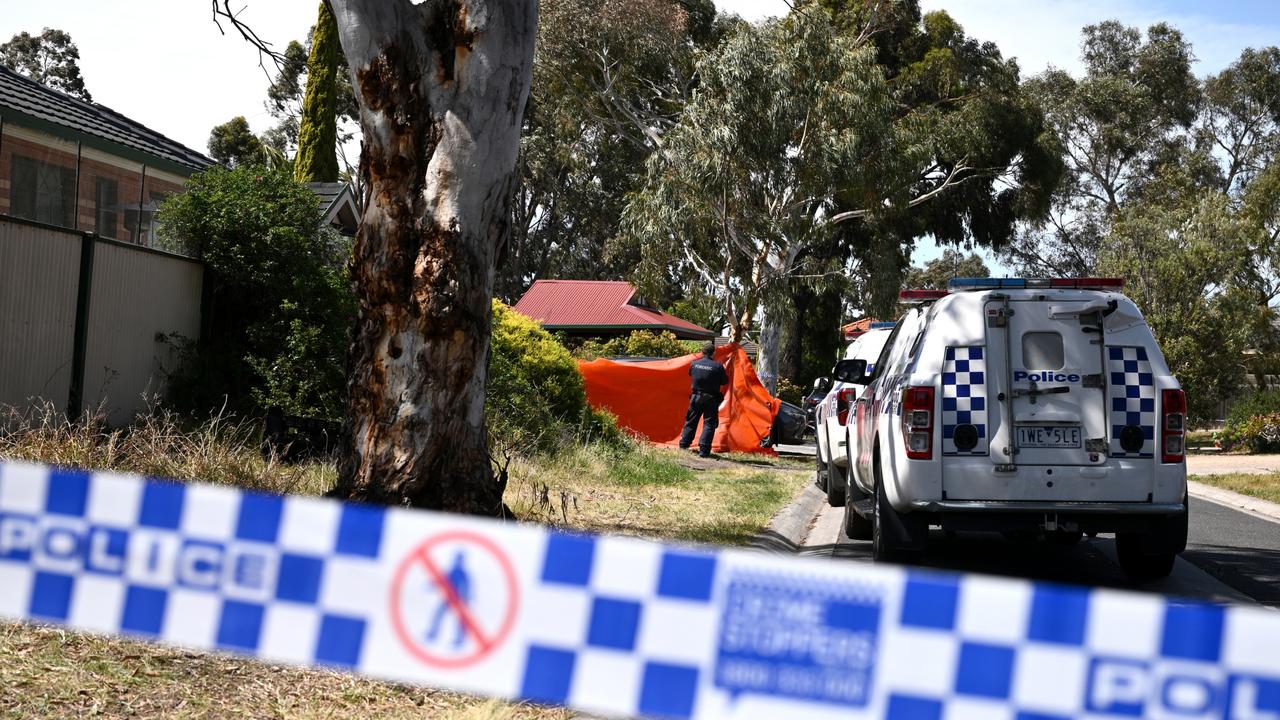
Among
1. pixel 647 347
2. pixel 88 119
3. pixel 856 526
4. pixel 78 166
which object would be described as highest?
pixel 88 119

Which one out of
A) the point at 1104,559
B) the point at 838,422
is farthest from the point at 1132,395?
the point at 838,422

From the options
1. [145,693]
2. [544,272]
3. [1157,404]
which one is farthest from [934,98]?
[145,693]

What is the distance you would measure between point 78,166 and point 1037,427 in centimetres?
1232

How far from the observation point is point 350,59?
6.86 metres

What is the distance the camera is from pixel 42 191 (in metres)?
14.6

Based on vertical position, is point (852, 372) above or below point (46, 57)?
below

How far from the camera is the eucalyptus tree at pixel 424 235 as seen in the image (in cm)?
664

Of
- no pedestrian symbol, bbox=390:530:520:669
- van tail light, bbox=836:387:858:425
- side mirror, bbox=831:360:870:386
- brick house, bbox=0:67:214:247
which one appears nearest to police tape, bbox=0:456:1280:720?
no pedestrian symbol, bbox=390:530:520:669

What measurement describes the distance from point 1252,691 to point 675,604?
1.14 m

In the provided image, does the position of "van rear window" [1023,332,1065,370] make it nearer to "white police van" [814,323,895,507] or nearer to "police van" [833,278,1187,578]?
"police van" [833,278,1187,578]

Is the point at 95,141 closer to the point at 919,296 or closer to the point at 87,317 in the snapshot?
the point at 87,317

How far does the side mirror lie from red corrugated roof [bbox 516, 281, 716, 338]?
110ft

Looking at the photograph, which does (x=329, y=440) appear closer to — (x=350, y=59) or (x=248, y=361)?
(x=248, y=361)

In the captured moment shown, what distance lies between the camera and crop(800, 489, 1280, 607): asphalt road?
8.39 meters
